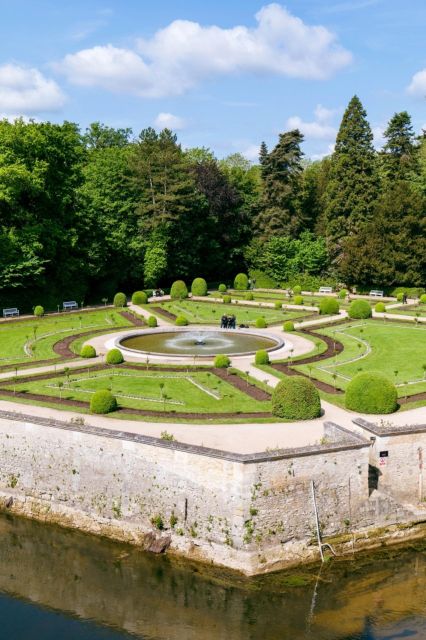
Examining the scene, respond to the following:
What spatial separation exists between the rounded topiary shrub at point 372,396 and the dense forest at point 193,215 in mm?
32617

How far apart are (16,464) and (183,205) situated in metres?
44.8

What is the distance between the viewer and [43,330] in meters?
46.0

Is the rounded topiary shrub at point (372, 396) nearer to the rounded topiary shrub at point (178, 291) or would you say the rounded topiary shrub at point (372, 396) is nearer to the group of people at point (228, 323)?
the group of people at point (228, 323)

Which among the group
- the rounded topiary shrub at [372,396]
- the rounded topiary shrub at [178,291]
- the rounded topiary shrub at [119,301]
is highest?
the rounded topiary shrub at [178,291]

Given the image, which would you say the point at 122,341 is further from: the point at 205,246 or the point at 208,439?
the point at 205,246

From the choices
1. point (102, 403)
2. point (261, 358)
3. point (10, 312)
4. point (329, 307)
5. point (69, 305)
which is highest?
point (329, 307)

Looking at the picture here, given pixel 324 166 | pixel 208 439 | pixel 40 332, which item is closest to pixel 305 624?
pixel 208 439

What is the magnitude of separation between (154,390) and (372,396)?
32.5 ft

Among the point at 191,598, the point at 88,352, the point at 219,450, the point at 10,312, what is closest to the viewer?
the point at 191,598

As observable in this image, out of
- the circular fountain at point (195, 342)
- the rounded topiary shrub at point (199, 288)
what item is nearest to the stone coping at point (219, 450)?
the circular fountain at point (195, 342)

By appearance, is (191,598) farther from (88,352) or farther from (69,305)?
(69,305)

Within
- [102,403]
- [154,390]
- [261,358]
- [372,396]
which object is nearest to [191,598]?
[102,403]

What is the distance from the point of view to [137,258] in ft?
208

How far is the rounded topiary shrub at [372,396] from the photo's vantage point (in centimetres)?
2630
